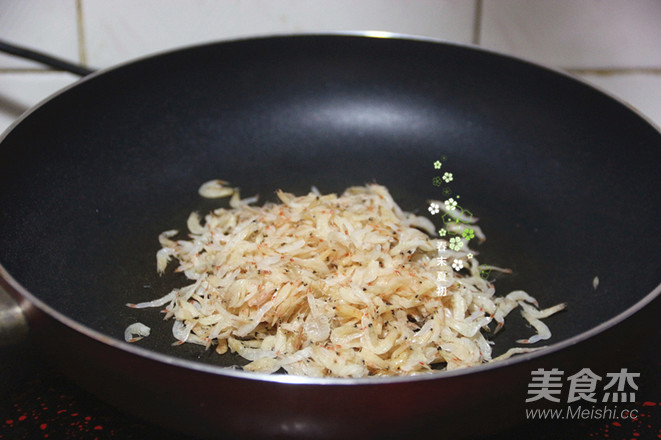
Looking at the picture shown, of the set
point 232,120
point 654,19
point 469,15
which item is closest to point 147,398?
point 232,120

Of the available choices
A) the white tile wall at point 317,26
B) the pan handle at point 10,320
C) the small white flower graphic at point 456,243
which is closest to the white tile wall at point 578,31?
the white tile wall at point 317,26

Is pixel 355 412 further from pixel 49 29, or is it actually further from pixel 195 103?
pixel 49 29

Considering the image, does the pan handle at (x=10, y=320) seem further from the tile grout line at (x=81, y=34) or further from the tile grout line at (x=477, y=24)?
the tile grout line at (x=477, y=24)

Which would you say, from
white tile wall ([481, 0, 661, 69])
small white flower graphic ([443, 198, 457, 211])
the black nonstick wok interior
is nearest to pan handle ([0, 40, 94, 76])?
the black nonstick wok interior

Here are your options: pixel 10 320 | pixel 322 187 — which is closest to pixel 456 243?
pixel 322 187

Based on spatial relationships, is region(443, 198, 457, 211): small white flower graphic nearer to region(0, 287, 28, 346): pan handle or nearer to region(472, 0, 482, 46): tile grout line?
region(472, 0, 482, 46): tile grout line

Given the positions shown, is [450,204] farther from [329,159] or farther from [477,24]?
[477,24]
